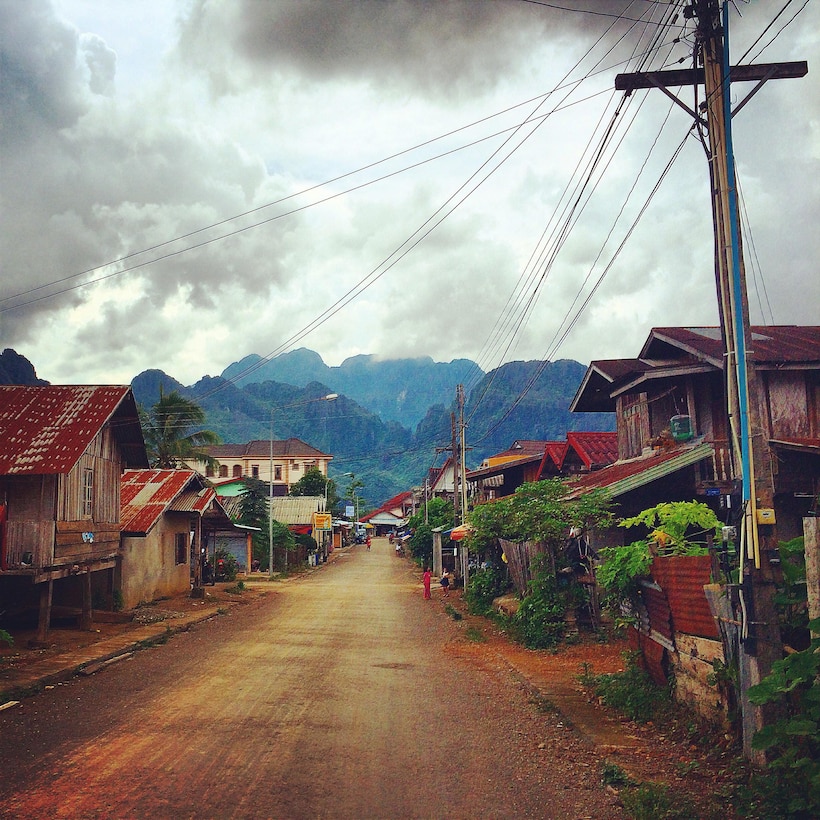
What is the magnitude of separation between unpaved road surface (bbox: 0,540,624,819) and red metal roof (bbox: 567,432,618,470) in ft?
37.8

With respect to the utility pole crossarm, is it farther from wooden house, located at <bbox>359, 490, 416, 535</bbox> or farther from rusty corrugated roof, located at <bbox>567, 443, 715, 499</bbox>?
wooden house, located at <bbox>359, 490, 416, 535</bbox>

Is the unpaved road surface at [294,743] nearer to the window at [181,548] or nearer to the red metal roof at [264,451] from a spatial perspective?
the window at [181,548]

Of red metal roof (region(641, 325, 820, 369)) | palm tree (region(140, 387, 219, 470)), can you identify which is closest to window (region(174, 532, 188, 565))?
palm tree (region(140, 387, 219, 470))

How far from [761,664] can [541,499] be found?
36.1 ft

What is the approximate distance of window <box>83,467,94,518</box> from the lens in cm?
1952

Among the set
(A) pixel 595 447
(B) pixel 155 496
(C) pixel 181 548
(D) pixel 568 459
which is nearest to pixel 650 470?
(A) pixel 595 447

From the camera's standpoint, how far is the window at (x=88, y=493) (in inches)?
768

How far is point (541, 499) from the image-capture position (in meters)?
18.1

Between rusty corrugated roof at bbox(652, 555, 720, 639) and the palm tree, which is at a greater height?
the palm tree

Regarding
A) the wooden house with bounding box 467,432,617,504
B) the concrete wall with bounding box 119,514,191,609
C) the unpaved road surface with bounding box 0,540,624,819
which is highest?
the wooden house with bounding box 467,432,617,504

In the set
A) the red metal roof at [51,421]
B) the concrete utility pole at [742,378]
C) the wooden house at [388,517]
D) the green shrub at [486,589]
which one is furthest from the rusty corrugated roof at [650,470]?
the wooden house at [388,517]

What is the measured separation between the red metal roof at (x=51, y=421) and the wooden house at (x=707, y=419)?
11519mm

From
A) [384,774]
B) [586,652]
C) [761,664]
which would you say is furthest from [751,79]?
[586,652]

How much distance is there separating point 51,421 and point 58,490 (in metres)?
1.84
